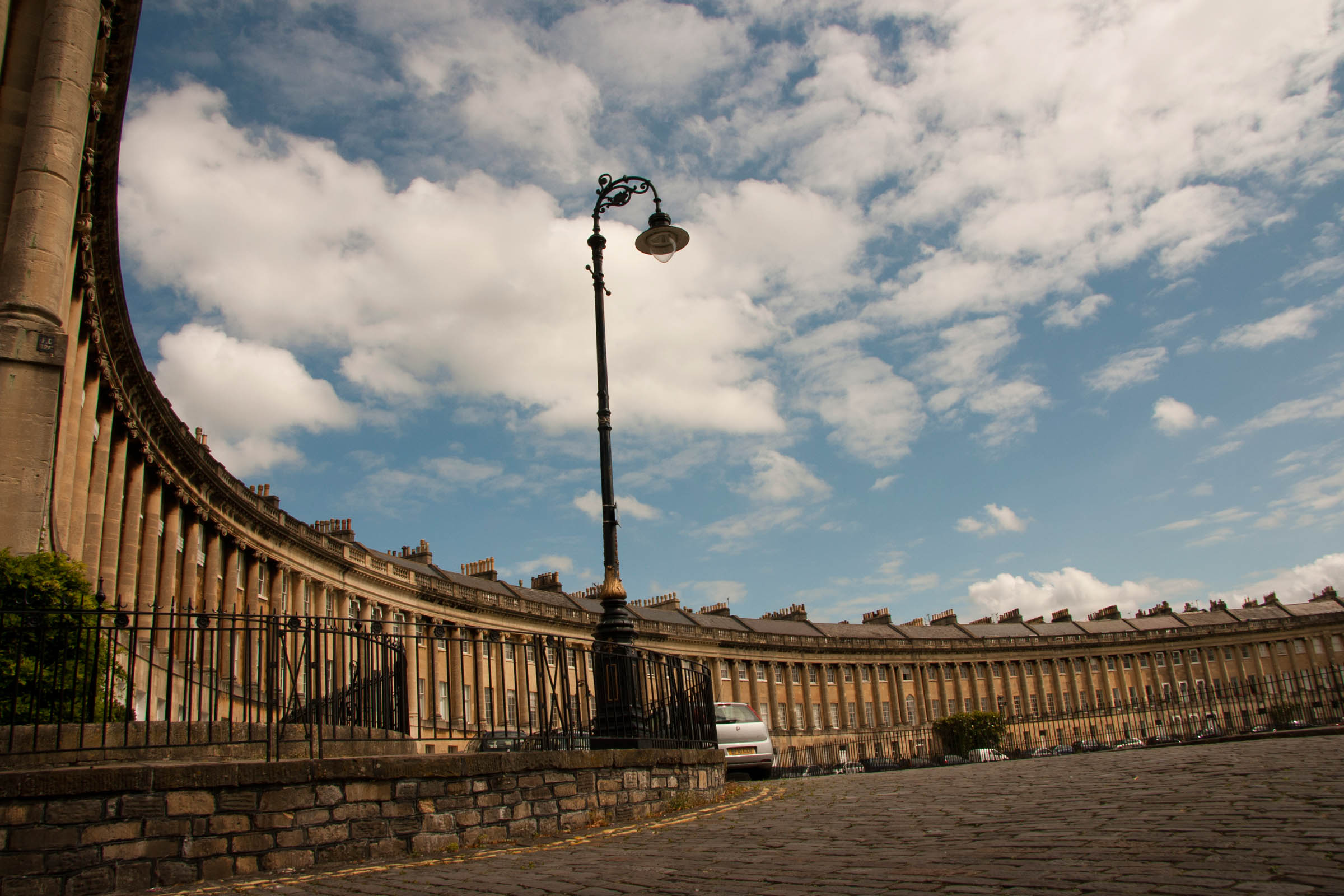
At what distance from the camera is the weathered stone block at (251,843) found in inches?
284

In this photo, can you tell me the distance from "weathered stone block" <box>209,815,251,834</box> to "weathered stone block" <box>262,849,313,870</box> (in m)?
0.30

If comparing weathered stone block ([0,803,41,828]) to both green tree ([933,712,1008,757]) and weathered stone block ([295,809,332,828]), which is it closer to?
weathered stone block ([295,809,332,828])

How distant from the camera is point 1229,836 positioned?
6.14 meters

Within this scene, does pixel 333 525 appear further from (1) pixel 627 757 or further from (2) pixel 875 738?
(2) pixel 875 738

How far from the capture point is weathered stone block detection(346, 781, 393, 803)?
789 centimetres


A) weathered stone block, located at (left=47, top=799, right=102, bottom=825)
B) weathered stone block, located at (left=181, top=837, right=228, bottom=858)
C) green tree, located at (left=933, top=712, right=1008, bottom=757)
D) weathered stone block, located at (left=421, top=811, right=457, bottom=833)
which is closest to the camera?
weathered stone block, located at (left=47, top=799, right=102, bottom=825)

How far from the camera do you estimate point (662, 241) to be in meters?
14.4

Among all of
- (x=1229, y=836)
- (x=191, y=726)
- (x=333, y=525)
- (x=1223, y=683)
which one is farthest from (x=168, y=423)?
(x=1223, y=683)

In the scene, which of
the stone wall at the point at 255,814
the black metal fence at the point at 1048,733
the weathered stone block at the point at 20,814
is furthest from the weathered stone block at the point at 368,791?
the black metal fence at the point at 1048,733

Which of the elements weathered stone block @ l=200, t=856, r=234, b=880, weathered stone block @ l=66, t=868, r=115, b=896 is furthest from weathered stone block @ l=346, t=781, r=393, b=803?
weathered stone block @ l=66, t=868, r=115, b=896

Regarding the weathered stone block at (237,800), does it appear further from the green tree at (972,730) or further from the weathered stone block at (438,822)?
the green tree at (972,730)

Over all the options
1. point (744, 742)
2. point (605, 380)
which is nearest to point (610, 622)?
point (605, 380)

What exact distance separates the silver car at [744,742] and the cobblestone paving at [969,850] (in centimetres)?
981

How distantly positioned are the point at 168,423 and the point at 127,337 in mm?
5629
